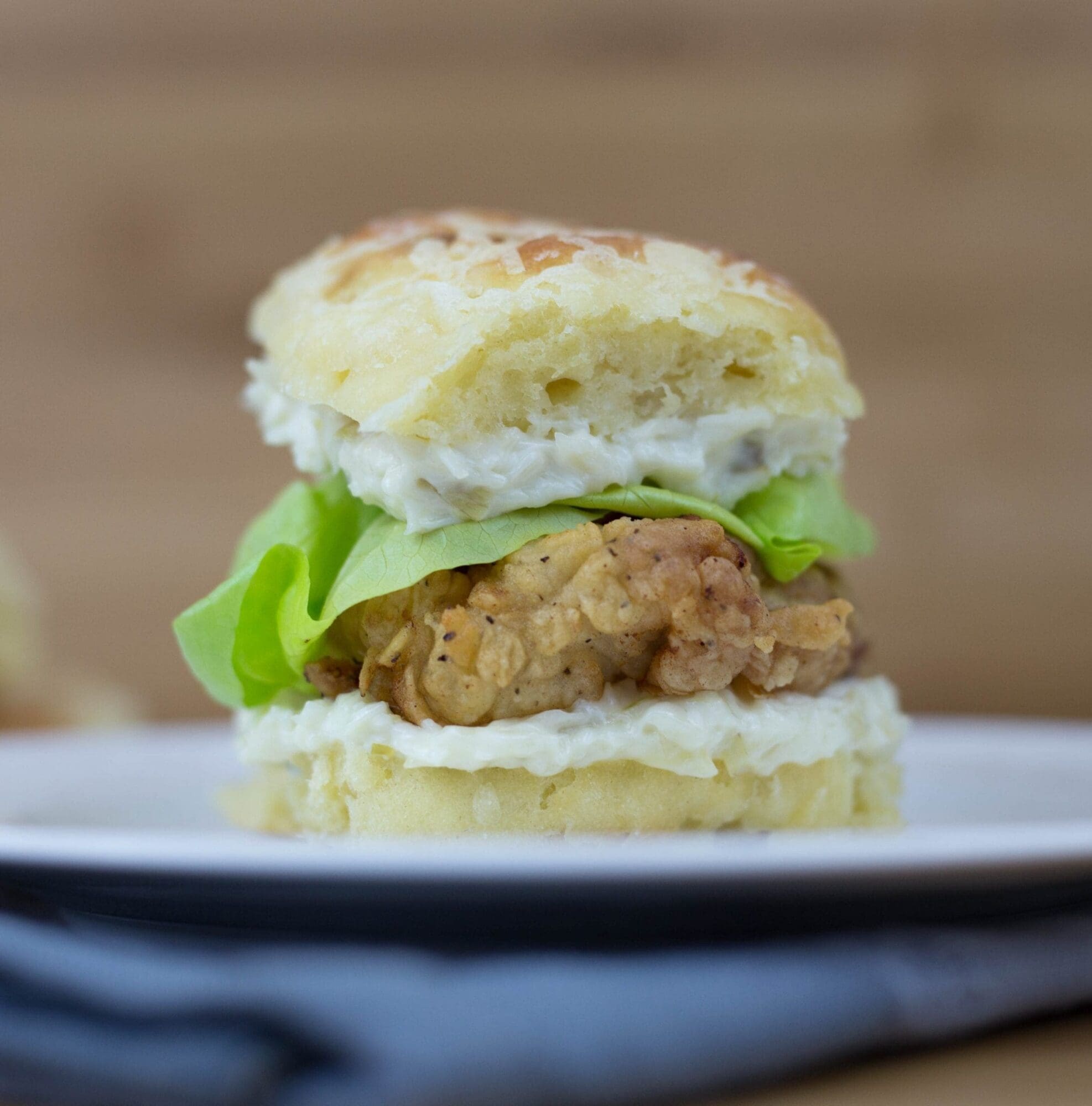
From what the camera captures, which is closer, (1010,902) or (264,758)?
(1010,902)

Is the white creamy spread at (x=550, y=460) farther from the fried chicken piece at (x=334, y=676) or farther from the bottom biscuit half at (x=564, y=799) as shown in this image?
the bottom biscuit half at (x=564, y=799)

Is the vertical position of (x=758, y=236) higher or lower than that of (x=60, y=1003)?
higher

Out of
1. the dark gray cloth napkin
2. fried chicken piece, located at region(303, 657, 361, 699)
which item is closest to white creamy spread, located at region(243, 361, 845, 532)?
fried chicken piece, located at region(303, 657, 361, 699)

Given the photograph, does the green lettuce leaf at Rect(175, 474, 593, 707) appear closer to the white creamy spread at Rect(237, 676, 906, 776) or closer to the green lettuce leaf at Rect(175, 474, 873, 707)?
the green lettuce leaf at Rect(175, 474, 873, 707)

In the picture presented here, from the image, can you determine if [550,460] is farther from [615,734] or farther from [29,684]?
[29,684]

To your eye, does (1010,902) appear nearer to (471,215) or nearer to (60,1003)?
(60,1003)

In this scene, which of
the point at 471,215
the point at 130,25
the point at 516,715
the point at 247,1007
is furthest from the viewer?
the point at 130,25

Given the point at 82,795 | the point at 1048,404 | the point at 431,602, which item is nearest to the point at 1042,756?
the point at 431,602
